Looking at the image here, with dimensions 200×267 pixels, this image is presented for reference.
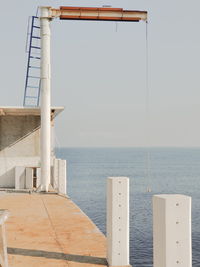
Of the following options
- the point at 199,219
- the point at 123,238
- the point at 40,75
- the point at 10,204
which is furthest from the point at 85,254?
the point at 199,219

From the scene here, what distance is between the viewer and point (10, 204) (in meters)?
16.3

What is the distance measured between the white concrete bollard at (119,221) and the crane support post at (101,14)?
1452 centimetres

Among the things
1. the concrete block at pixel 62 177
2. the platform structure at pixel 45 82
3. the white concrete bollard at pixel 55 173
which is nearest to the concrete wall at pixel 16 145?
the white concrete bollard at pixel 55 173

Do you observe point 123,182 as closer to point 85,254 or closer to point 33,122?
point 85,254

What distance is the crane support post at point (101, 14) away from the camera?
2038 centimetres

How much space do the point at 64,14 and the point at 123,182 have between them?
1460cm

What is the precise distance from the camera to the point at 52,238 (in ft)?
32.9

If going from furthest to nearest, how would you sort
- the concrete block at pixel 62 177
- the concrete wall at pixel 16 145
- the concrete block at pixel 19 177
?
the concrete wall at pixel 16 145 < the concrete block at pixel 19 177 < the concrete block at pixel 62 177

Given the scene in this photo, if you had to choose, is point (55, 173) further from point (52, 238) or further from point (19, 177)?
point (52, 238)

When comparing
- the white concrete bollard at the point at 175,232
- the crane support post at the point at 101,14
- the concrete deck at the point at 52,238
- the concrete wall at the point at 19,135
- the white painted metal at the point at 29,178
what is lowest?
the concrete deck at the point at 52,238

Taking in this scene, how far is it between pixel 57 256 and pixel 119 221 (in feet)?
5.44

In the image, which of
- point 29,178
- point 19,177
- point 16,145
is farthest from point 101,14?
point 19,177

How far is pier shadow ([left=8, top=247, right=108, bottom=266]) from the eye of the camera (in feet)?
Result: 26.1

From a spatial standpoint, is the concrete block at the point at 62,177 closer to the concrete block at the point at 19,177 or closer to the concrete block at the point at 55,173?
the concrete block at the point at 55,173
